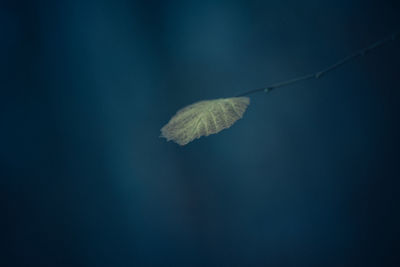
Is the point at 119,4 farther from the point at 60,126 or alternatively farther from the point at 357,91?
the point at 357,91

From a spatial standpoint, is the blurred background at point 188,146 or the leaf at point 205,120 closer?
the leaf at point 205,120

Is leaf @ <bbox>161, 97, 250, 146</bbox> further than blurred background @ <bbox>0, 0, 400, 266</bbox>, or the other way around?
blurred background @ <bbox>0, 0, 400, 266</bbox>

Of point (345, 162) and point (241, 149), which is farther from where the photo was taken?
point (241, 149)

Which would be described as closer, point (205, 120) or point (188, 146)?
point (205, 120)

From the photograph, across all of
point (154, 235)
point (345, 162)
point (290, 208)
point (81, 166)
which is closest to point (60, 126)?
point (81, 166)
